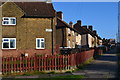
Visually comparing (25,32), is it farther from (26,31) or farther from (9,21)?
(9,21)

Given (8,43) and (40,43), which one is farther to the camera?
(40,43)

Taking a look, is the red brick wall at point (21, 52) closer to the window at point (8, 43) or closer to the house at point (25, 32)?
the house at point (25, 32)

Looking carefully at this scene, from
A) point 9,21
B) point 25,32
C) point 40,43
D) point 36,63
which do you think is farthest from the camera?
point 40,43

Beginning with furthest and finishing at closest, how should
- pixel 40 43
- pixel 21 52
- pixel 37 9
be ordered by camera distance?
pixel 37 9
pixel 40 43
pixel 21 52

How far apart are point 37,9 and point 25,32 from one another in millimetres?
3867

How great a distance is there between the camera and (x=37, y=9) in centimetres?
2912

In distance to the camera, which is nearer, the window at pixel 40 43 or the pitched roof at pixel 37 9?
the window at pixel 40 43

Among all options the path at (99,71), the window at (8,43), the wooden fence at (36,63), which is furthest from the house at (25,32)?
the wooden fence at (36,63)

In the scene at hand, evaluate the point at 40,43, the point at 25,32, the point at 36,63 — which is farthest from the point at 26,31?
the point at 36,63

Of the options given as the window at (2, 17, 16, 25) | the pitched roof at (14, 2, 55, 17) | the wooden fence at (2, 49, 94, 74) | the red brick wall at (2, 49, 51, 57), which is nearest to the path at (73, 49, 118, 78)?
the wooden fence at (2, 49, 94, 74)

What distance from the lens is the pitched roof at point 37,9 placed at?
90.8 feet

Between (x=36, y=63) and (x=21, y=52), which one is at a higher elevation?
(x=21, y=52)

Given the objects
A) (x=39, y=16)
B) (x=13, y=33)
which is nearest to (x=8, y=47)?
(x=13, y=33)

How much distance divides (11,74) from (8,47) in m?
13.7
